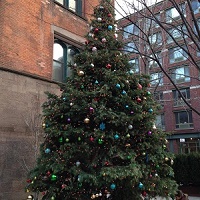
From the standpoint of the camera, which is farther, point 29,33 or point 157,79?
point 157,79

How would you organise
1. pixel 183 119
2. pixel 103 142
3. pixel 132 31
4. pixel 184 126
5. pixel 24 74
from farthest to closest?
pixel 183 119 → pixel 184 126 → pixel 132 31 → pixel 24 74 → pixel 103 142

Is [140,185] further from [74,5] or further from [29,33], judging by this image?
[74,5]

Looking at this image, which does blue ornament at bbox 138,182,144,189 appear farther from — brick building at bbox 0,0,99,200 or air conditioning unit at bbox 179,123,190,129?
air conditioning unit at bbox 179,123,190,129

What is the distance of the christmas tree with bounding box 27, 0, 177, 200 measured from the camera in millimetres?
5020

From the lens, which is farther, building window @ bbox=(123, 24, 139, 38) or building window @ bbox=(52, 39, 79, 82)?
building window @ bbox=(52, 39, 79, 82)

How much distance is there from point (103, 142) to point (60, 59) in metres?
6.89

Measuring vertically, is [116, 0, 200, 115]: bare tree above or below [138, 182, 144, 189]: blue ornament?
above

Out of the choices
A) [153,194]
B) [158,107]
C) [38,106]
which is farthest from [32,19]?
[153,194]

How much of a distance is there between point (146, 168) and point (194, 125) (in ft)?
90.0

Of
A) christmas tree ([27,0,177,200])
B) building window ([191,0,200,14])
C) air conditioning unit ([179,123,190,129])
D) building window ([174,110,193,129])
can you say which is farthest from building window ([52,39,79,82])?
air conditioning unit ([179,123,190,129])

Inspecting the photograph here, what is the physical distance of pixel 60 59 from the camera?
11266 millimetres

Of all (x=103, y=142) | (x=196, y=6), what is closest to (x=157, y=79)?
(x=196, y=6)

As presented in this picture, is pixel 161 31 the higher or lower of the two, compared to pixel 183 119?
higher

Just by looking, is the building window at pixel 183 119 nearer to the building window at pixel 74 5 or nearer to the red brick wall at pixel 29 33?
the building window at pixel 74 5
